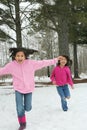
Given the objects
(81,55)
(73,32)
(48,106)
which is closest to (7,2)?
(48,106)

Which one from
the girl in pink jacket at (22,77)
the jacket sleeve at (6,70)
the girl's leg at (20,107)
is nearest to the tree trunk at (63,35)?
the girl in pink jacket at (22,77)

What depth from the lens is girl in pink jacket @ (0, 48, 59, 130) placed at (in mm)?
7695

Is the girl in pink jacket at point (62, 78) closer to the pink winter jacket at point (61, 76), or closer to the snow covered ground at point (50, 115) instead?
the pink winter jacket at point (61, 76)

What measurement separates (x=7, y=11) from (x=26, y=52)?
9.64m

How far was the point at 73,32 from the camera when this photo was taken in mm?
28094

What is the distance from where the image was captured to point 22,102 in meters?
7.75

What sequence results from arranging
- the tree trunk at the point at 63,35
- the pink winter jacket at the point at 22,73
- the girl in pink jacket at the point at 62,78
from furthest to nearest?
the tree trunk at the point at 63,35
the girl in pink jacket at the point at 62,78
the pink winter jacket at the point at 22,73

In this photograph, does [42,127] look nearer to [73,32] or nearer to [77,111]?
[77,111]

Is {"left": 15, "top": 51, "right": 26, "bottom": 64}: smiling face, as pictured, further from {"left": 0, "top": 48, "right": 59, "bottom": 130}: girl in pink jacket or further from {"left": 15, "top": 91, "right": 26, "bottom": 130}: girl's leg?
{"left": 15, "top": 91, "right": 26, "bottom": 130}: girl's leg

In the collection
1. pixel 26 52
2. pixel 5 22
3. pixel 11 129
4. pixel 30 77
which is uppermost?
pixel 5 22

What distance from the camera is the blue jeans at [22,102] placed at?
7.71 m

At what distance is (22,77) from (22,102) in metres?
0.54

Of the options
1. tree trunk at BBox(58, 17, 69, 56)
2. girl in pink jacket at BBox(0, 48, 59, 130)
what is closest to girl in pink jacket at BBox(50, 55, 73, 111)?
girl in pink jacket at BBox(0, 48, 59, 130)

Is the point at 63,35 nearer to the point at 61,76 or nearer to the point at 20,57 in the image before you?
the point at 61,76
